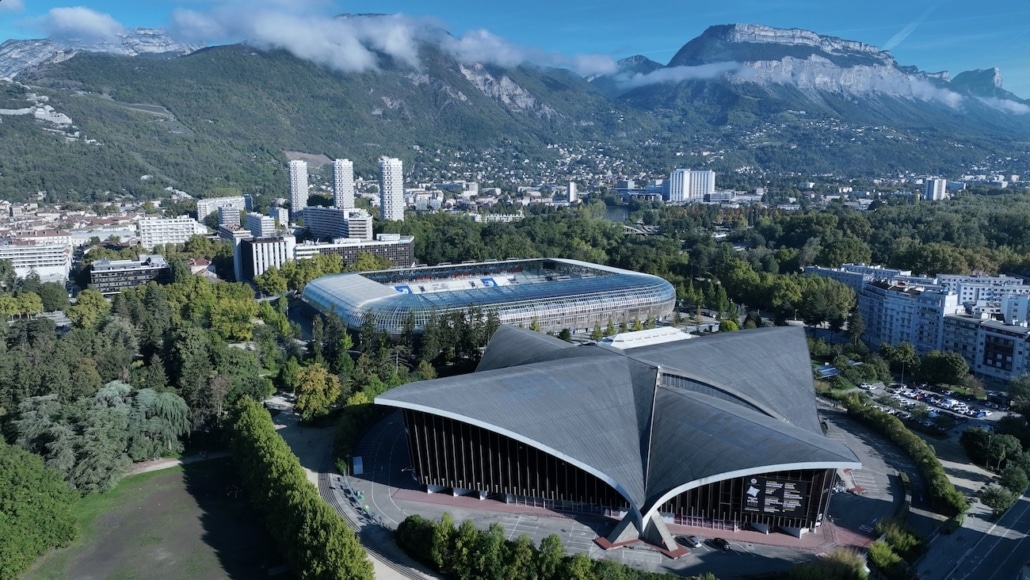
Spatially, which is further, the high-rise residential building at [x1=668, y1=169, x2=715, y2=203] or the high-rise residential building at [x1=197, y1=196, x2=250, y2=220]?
the high-rise residential building at [x1=668, y1=169, x2=715, y2=203]

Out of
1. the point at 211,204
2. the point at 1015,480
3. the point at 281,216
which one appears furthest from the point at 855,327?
the point at 211,204

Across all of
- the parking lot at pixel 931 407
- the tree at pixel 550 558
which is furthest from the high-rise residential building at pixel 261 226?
the tree at pixel 550 558

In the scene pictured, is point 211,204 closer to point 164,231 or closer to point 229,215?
point 229,215

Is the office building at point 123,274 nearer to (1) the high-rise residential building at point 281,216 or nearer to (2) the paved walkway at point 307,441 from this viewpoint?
(1) the high-rise residential building at point 281,216

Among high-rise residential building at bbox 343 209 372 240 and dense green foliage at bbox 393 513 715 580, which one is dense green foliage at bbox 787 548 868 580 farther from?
high-rise residential building at bbox 343 209 372 240

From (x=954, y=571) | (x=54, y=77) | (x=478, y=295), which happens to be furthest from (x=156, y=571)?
(x=54, y=77)

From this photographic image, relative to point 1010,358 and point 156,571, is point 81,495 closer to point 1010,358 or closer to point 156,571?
point 156,571

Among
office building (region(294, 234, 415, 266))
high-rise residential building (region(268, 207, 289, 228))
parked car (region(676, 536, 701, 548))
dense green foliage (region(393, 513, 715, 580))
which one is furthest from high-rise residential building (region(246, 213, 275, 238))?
parked car (region(676, 536, 701, 548))
